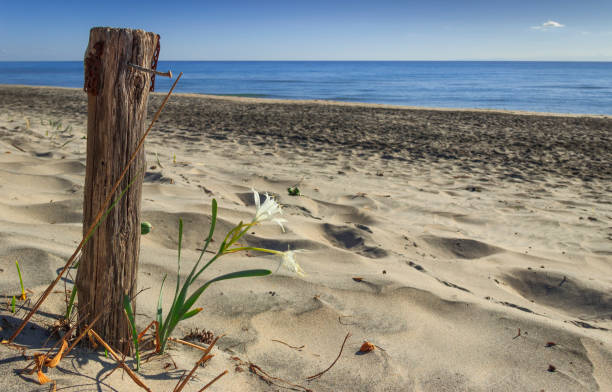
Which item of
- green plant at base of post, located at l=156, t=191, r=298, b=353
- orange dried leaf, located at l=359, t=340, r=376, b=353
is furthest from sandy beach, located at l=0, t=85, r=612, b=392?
green plant at base of post, located at l=156, t=191, r=298, b=353

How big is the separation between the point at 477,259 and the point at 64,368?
272 cm

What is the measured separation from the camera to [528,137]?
9.05 m

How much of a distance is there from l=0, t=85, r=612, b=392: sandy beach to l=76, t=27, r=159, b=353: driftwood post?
192mm

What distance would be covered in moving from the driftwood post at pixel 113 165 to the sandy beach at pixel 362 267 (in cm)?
19

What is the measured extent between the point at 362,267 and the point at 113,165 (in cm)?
178

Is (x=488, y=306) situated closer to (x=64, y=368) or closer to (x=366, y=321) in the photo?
(x=366, y=321)

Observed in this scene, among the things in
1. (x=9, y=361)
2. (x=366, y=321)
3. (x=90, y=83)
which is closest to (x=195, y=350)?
(x=9, y=361)

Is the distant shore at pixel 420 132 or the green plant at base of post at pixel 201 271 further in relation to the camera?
the distant shore at pixel 420 132

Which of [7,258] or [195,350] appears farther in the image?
[7,258]

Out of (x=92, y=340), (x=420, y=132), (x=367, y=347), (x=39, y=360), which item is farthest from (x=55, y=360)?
(x=420, y=132)

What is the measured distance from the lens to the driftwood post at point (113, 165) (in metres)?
1.44

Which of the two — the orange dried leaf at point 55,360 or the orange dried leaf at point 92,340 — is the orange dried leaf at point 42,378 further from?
the orange dried leaf at point 92,340

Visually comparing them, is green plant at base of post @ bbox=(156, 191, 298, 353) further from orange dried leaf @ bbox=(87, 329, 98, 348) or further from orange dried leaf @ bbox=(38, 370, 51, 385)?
orange dried leaf @ bbox=(38, 370, 51, 385)

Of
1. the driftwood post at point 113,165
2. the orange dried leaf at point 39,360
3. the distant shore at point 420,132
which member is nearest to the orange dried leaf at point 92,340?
the driftwood post at point 113,165
